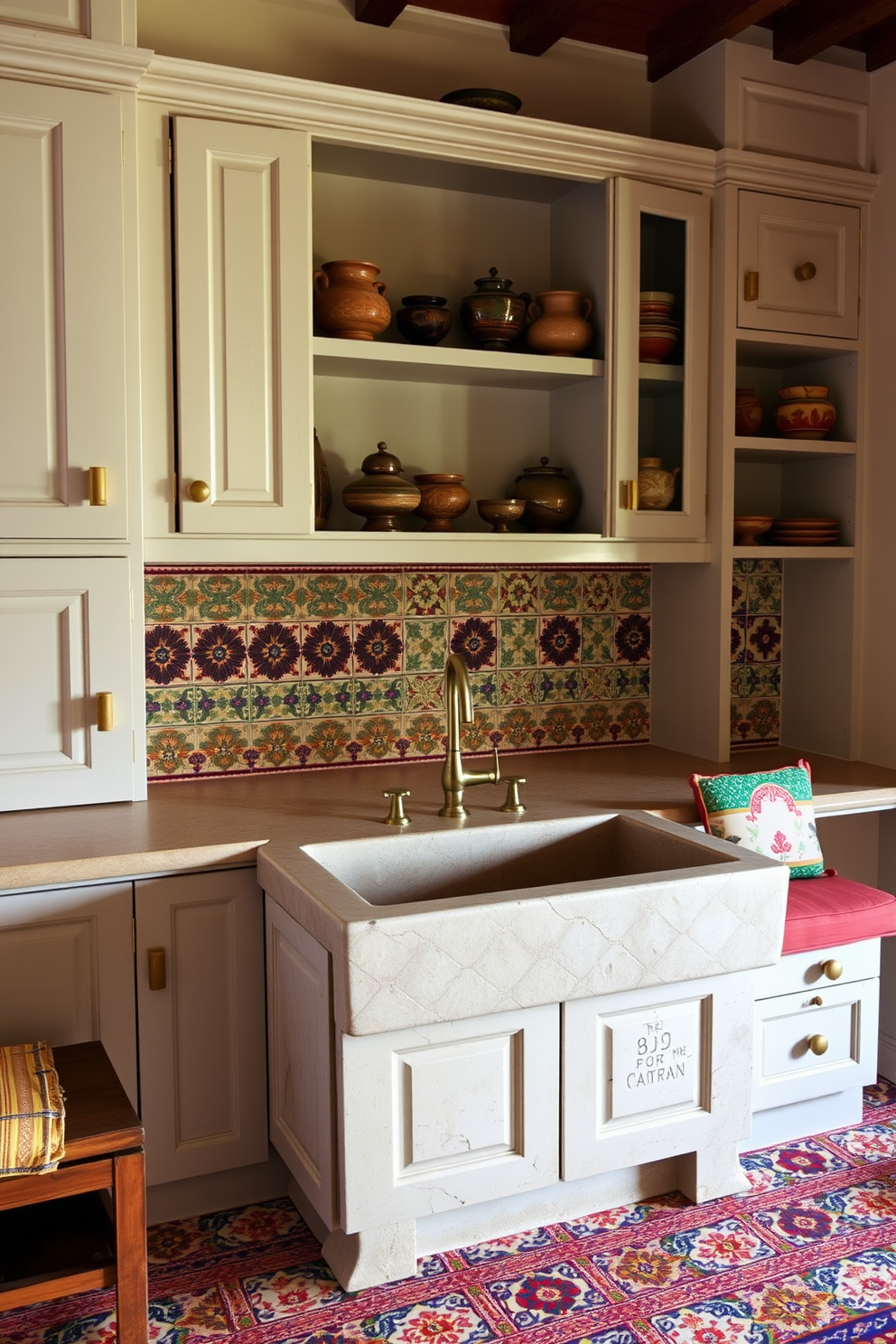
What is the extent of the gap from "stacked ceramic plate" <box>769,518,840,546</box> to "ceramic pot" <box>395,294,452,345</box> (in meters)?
0.98

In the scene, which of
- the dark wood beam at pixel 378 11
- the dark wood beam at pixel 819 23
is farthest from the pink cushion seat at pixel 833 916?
the dark wood beam at pixel 378 11

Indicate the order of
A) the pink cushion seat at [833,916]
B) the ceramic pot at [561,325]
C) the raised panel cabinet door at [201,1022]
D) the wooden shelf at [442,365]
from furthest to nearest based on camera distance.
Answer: the ceramic pot at [561,325], the wooden shelf at [442,365], the pink cushion seat at [833,916], the raised panel cabinet door at [201,1022]

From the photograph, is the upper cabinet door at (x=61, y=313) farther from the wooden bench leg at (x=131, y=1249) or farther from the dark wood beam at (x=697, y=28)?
the dark wood beam at (x=697, y=28)

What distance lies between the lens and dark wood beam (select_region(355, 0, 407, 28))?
8.32 feet

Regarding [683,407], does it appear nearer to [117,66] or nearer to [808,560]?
[808,560]

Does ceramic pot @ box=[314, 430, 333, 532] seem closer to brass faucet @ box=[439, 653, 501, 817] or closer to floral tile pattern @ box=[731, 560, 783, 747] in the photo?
brass faucet @ box=[439, 653, 501, 817]

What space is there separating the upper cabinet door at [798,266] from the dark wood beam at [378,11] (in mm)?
883

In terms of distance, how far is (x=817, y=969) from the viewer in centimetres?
230

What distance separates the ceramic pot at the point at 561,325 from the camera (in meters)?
2.63

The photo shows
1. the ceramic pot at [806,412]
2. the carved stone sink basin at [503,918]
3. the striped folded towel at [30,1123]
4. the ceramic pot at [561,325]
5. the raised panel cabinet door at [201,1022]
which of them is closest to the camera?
the striped folded towel at [30,1123]

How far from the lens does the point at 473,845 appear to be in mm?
2205

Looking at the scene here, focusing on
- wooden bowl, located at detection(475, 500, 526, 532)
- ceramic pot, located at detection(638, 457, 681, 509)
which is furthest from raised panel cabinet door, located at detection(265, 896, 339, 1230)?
ceramic pot, located at detection(638, 457, 681, 509)

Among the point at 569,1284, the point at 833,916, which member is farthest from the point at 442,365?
the point at 569,1284

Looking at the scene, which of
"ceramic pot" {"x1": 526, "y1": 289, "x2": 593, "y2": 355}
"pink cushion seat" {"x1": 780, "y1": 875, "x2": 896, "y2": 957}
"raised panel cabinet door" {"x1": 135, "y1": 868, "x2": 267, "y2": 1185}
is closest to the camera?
"raised panel cabinet door" {"x1": 135, "y1": 868, "x2": 267, "y2": 1185}
